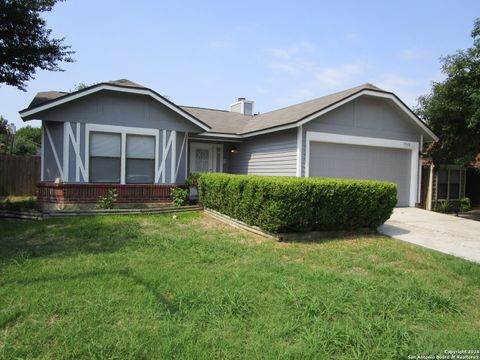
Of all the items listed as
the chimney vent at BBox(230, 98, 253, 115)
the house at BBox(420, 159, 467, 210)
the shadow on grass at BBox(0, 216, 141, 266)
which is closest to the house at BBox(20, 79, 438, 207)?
the shadow on grass at BBox(0, 216, 141, 266)

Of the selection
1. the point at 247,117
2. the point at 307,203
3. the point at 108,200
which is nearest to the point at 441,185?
the point at 247,117

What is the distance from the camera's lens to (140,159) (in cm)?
1158

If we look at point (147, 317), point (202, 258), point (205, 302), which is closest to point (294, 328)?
point (205, 302)

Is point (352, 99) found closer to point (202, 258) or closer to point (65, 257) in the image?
point (202, 258)

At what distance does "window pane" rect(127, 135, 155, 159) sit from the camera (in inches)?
450

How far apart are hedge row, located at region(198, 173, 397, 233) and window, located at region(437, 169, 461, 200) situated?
11259 mm

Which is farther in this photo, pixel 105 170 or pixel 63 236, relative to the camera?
pixel 105 170

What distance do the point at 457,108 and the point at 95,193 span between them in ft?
41.0

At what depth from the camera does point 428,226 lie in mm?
9891

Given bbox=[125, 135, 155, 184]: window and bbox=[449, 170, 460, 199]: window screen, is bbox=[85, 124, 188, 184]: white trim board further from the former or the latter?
bbox=[449, 170, 460, 199]: window screen

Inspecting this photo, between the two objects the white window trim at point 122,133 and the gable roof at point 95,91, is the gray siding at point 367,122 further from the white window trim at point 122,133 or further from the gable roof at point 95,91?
the white window trim at point 122,133

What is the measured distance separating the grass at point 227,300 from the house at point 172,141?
4.19 m

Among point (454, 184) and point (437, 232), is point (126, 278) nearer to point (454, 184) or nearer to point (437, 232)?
point (437, 232)

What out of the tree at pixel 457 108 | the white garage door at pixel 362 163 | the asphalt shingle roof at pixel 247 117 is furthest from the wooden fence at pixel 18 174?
the tree at pixel 457 108
